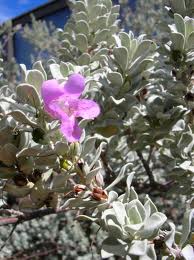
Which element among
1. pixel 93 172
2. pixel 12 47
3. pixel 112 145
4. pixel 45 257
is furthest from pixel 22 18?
pixel 93 172

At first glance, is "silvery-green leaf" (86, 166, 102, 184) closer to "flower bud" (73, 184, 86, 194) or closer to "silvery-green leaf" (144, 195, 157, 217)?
"flower bud" (73, 184, 86, 194)

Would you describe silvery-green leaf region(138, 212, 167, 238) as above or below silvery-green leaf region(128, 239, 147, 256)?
above

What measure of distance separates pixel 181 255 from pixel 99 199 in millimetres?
206

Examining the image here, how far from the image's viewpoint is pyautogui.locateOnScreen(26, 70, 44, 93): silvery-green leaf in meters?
0.93

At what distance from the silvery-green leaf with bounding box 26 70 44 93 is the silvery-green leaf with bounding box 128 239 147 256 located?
36cm

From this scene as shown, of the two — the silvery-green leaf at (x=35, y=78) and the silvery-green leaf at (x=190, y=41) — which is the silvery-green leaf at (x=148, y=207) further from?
the silvery-green leaf at (x=190, y=41)

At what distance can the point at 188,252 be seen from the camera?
874mm

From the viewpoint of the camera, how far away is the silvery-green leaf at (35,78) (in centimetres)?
93

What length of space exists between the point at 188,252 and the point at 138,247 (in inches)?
4.1

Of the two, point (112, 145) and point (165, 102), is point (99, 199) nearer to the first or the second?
point (165, 102)

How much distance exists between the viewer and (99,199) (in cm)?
98

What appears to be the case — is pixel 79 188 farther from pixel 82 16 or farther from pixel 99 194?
pixel 82 16

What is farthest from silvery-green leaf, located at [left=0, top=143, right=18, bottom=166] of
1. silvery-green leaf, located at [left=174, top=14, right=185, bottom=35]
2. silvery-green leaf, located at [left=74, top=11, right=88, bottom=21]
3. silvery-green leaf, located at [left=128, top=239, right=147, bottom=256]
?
silvery-green leaf, located at [left=74, top=11, right=88, bottom=21]

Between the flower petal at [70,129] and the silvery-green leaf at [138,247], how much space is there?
0.22 m
